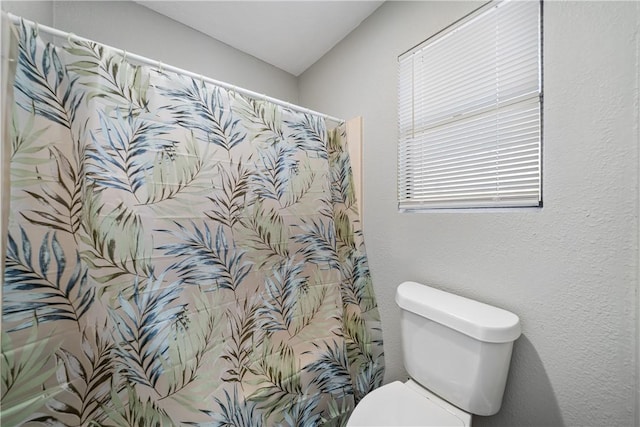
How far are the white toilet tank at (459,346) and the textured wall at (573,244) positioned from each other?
0.10 m

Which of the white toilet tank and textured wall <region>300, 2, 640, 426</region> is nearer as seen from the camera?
textured wall <region>300, 2, 640, 426</region>

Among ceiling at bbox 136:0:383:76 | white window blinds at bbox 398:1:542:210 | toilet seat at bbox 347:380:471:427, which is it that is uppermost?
ceiling at bbox 136:0:383:76

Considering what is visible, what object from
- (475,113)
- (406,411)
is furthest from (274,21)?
(406,411)

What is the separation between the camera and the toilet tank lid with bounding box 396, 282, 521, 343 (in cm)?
83

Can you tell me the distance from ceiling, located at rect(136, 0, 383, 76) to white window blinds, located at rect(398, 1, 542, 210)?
0.49 meters

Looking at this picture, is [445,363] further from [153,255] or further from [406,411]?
[153,255]

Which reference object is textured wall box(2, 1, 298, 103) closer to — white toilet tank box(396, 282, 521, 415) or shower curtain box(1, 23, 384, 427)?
shower curtain box(1, 23, 384, 427)

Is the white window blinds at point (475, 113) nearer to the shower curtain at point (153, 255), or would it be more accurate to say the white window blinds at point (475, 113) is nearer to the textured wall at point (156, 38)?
the shower curtain at point (153, 255)

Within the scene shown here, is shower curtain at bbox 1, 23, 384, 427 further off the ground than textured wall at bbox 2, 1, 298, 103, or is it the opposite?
textured wall at bbox 2, 1, 298, 103

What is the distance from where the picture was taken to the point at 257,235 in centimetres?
118

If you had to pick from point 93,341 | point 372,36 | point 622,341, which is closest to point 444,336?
point 622,341

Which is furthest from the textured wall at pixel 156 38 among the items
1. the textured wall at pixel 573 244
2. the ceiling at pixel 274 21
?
the textured wall at pixel 573 244

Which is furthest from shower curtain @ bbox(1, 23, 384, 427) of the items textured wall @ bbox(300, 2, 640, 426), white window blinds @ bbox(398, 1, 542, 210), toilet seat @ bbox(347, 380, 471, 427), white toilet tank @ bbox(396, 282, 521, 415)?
textured wall @ bbox(300, 2, 640, 426)

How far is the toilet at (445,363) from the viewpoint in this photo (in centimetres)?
85
